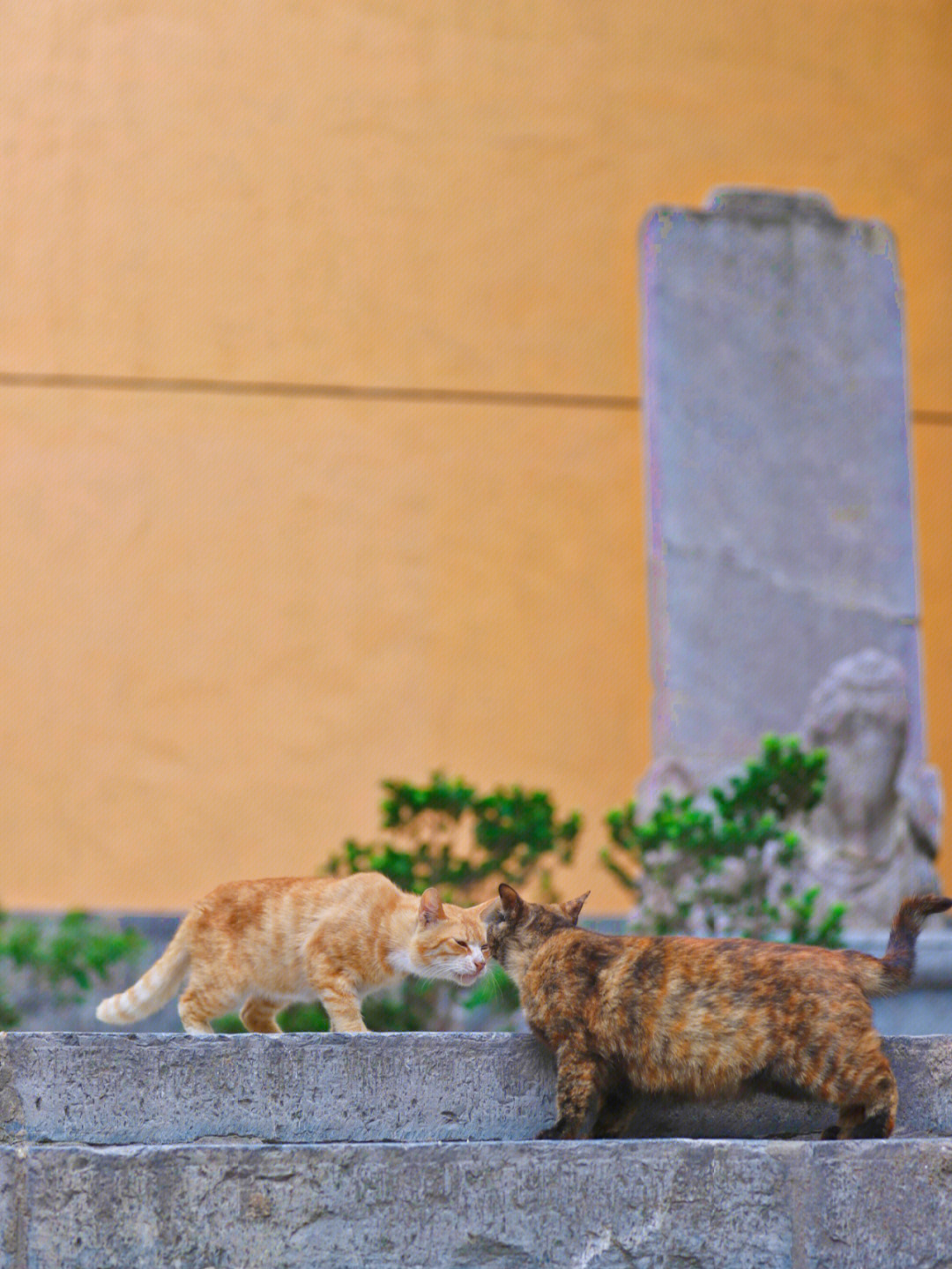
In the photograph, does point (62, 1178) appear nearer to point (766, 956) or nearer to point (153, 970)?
point (153, 970)

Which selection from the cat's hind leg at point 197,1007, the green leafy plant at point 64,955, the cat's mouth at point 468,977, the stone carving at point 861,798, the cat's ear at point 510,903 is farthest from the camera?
the stone carving at point 861,798

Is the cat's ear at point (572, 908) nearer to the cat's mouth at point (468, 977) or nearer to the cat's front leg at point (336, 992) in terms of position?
the cat's mouth at point (468, 977)

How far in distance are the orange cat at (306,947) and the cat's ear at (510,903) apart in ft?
0.39

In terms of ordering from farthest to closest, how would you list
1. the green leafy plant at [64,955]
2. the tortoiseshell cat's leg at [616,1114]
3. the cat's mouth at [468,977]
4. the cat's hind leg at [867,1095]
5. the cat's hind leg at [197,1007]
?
the green leafy plant at [64,955] < the cat's hind leg at [197,1007] < the cat's mouth at [468,977] < the tortoiseshell cat's leg at [616,1114] < the cat's hind leg at [867,1095]

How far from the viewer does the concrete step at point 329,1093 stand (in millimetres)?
3324

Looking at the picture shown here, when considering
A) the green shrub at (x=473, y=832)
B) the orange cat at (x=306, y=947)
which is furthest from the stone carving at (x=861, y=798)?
the orange cat at (x=306, y=947)

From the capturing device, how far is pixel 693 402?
28.8 feet

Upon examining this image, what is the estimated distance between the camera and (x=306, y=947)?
12.8ft

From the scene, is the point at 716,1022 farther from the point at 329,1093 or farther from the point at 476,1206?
the point at 329,1093

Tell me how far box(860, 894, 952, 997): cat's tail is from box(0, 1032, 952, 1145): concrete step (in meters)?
0.25

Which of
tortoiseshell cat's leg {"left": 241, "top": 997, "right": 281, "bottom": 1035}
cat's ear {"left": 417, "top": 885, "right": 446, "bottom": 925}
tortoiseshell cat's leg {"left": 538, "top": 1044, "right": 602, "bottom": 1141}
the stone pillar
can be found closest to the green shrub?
the stone pillar

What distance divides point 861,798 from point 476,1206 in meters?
5.27

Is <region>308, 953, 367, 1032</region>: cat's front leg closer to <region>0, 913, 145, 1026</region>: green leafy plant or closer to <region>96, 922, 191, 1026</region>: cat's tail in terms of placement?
<region>96, 922, 191, 1026</region>: cat's tail

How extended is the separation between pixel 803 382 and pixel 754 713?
1.73 metres
